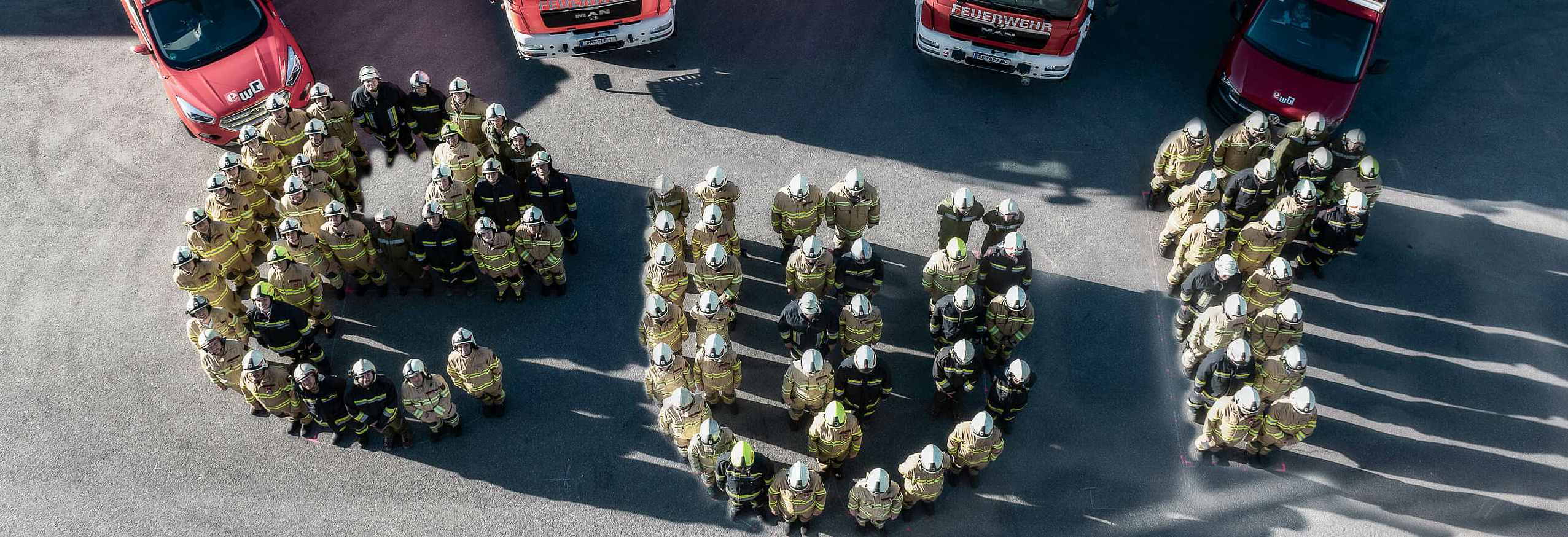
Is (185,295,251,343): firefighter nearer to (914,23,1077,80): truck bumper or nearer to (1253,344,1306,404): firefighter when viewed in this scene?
(914,23,1077,80): truck bumper

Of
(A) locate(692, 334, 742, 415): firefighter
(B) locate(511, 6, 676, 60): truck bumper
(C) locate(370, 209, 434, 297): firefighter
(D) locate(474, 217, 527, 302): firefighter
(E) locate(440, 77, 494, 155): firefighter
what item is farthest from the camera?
(B) locate(511, 6, 676, 60): truck bumper

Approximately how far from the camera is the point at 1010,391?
9125 millimetres

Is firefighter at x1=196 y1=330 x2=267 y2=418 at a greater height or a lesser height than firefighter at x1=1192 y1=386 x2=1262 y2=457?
lesser

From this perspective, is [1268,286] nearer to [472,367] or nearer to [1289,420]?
[1289,420]

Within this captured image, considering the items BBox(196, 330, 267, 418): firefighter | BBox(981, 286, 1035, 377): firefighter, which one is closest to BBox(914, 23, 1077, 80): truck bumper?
BBox(981, 286, 1035, 377): firefighter

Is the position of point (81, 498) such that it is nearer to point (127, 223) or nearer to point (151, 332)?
point (151, 332)

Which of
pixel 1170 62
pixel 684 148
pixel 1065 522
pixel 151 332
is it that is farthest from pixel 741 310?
pixel 1170 62

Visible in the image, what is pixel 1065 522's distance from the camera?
30.9 ft

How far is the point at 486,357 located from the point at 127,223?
5.73 metres

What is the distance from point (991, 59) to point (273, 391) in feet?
29.8

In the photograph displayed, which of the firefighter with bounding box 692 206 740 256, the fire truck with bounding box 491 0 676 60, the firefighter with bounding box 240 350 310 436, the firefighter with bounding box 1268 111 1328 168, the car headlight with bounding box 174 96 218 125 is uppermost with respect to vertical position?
the firefighter with bounding box 1268 111 1328 168

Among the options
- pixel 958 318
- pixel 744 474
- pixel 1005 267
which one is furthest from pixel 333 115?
pixel 1005 267

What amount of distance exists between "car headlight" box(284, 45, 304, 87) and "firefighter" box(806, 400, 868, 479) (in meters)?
8.00

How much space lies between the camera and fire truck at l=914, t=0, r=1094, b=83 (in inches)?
496
